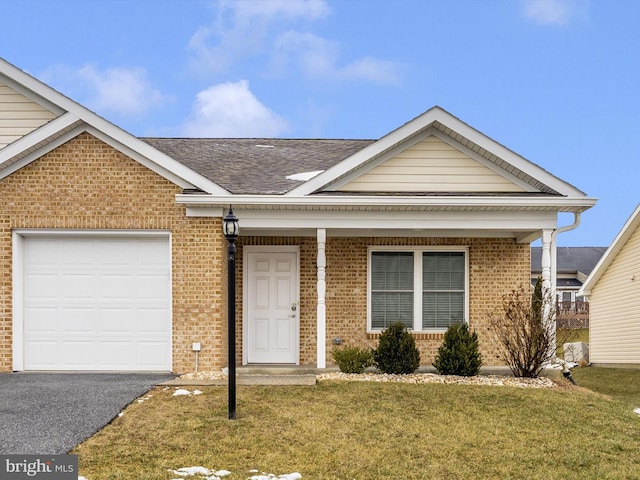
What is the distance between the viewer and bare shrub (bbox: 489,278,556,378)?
10.1 metres

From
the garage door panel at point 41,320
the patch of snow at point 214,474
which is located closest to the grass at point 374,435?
the patch of snow at point 214,474

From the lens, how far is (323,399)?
27.0 feet

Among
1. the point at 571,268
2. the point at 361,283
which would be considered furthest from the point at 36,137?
the point at 571,268

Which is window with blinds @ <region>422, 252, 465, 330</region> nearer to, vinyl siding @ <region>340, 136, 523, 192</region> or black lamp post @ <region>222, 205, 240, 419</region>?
vinyl siding @ <region>340, 136, 523, 192</region>

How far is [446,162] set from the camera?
36.6 feet

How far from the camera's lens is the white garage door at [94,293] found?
10.6 meters

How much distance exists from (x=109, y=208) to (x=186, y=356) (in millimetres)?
3015

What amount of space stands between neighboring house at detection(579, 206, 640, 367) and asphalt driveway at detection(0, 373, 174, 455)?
15543 mm

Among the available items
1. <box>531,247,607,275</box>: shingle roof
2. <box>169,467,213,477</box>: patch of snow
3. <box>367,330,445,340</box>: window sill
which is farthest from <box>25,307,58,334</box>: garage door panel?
<box>531,247,607,275</box>: shingle roof

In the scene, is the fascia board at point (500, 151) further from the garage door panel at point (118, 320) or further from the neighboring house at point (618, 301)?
the neighboring house at point (618, 301)

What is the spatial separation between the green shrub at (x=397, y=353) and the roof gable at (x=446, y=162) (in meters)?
2.88

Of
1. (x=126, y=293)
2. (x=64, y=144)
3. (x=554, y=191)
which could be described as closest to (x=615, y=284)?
(x=554, y=191)

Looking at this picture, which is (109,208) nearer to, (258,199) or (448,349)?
(258,199)

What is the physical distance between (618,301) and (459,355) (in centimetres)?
1281
